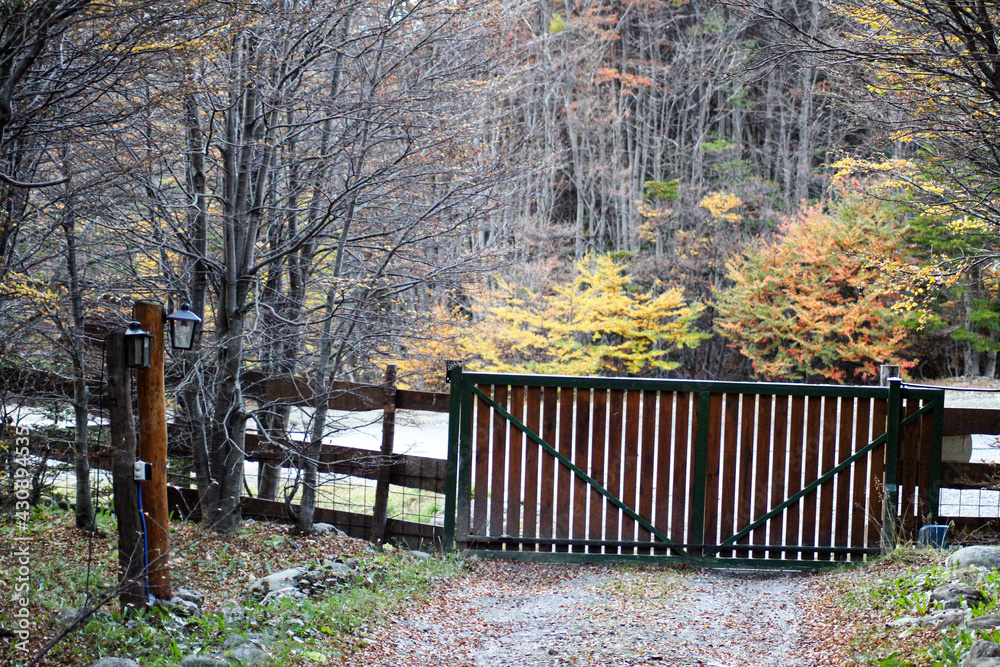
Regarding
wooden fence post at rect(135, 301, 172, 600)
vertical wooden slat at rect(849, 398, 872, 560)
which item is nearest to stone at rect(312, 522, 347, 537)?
wooden fence post at rect(135, 301, 172, 600)

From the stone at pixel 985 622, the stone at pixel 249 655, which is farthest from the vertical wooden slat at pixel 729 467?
the stone at pixel 249 655

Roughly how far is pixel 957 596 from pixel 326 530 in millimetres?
5410

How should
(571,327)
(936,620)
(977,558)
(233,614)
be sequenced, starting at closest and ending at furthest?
1. (936,620)
2. (233,614)
3. (977,558)
4. (571,327)

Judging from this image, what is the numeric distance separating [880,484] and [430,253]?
22.9 ft

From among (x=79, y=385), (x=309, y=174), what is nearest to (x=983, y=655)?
(x=309, y=174)

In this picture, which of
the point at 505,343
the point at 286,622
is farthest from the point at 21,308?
the point at 505,343

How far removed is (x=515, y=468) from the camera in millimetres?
7648

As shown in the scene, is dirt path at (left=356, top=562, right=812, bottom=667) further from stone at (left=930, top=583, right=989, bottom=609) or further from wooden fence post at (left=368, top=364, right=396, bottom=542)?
wooden fence post at (left=368, top=364, right=396, bottom=542)

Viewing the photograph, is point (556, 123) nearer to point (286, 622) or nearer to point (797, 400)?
point (797, 400)

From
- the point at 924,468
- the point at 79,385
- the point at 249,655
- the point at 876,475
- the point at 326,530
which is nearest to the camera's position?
the point at 249,655

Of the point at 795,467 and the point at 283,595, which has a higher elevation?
the point at 795,467

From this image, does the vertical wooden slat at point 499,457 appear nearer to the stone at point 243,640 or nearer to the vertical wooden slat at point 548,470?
the vertical wooden slat at point 548,470

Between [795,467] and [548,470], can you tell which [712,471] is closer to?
[795,467]

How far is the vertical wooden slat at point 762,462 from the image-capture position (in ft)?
24.6
